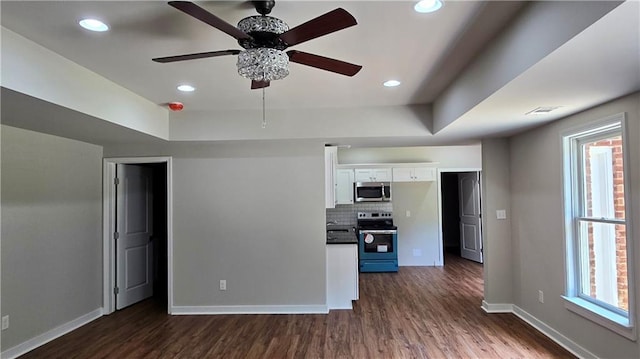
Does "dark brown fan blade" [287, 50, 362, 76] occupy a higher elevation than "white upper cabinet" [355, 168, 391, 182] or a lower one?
higher

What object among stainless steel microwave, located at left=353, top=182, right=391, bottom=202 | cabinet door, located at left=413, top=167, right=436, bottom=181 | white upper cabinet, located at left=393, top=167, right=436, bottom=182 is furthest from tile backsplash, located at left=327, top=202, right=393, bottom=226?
cabinet door, located at left=413, top=167, right=436, bottom=181

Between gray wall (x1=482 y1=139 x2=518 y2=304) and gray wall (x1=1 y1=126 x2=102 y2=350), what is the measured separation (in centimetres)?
485

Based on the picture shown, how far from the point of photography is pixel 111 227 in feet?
15.7

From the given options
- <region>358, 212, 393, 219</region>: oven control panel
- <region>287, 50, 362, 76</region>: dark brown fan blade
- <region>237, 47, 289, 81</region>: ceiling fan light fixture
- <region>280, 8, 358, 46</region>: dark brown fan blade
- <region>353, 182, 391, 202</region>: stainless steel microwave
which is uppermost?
<region>280, 8, 358, 46</region>: dark brown fan blade

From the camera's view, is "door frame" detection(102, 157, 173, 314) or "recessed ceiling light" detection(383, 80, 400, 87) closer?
"recessed ceiling light" detection(383, 80, 400, 87)

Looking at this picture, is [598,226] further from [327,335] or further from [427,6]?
[327,335]

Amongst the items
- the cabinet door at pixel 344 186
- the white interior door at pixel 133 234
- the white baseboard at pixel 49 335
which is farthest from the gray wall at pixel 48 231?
the cabinet door at pixel 344 186

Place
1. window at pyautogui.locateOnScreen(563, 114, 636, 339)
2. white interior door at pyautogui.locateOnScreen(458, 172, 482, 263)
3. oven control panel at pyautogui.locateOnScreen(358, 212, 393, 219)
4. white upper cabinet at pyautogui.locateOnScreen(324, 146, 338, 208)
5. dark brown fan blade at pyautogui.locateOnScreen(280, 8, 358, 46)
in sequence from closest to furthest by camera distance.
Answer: dark brown fan blade at pyautogui.locateOnScreen(280, 8, 358, 46)
window at pyautogui.locateOnScreen(563, 114, 636, 339)
white upper cabinet at pyautogui.locateOnScreen(324, 146, 338, 208)
oven control panel at pyautogui.locateOnScreen(358, 212, 393, 219)
white interior door at pyautogui.locateOnScreen(458, 172, 482, 263)

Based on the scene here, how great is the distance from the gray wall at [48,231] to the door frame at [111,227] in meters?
0.06

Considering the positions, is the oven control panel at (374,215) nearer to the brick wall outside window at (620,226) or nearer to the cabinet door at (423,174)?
the cabinet door at (423,174)

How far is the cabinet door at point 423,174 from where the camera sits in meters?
7.35

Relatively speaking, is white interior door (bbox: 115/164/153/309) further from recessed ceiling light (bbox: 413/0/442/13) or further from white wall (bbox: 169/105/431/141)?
recessed ceiling light (bbox: 413/0/442/13)

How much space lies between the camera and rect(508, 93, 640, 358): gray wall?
262 cm

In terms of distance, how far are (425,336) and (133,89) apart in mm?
3789
